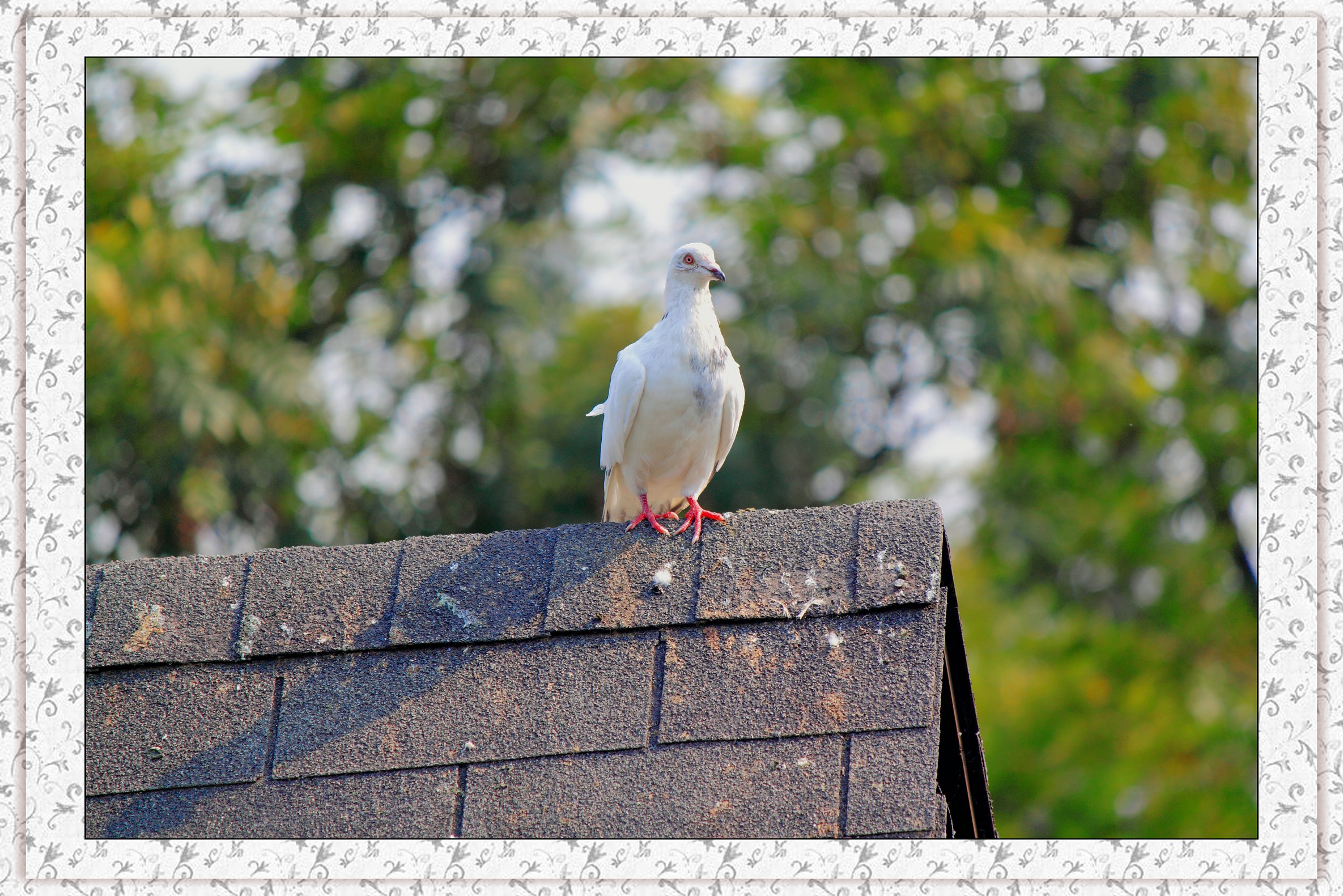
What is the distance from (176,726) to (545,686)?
93 centimetres

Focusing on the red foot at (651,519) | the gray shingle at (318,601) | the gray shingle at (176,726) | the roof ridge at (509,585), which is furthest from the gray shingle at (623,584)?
the gray shingle at (176,726)

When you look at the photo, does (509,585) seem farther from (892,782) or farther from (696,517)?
(696,517)

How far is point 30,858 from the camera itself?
3027 millimetres

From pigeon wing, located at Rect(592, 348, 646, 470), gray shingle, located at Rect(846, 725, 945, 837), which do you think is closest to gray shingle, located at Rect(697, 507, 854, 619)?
gray shingle, located at Rect(846, 725, 945, 837)

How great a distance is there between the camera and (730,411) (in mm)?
5062

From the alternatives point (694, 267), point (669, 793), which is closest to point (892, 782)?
point (669, 793)

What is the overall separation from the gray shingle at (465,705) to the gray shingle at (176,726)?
0.09 m

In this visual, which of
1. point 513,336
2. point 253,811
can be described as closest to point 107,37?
point 253,811

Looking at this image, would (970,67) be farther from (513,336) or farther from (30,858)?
(30,858)

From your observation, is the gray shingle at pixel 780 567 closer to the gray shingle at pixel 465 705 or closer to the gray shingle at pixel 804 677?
the gray shingle at pixel 804 677

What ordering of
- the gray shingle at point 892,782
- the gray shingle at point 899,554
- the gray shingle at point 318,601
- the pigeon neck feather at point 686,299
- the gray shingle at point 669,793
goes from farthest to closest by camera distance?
the pigeon neck feather at point 686,299 → the gray shingle at point 318,601 → the gray shingle at point 899,554 → the gray shingle at point 669,793 → the gray shingle at point 892,782

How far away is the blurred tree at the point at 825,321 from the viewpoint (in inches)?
519

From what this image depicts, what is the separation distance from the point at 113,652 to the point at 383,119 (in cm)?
1188

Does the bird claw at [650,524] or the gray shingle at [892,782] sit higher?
the bird claw at [650,524]
